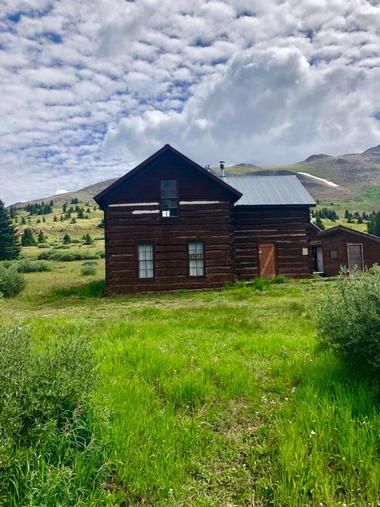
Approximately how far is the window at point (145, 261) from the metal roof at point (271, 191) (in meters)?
6.50

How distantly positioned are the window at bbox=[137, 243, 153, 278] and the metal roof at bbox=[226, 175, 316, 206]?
650 cm

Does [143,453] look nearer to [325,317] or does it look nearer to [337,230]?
[325,317]

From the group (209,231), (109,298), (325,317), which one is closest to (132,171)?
(209,231)

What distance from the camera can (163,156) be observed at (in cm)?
1981

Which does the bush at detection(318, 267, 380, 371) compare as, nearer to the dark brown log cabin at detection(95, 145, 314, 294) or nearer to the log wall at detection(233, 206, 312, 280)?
the dark brown log cabin at detection(95, 145, 314, 294)

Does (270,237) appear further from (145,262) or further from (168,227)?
(145,262)

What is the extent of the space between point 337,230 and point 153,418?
88.8 feet

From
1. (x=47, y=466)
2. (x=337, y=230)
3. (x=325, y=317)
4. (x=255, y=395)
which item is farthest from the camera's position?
(x=337, y=230)

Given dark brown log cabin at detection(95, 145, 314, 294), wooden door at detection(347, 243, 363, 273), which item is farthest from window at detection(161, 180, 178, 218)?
wooden door at detection(347, 243, 363, 273)

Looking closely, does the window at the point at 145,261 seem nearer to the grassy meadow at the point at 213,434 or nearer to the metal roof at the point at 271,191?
the metal roof at the point at 271,191

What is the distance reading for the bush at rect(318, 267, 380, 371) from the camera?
4.80 meters

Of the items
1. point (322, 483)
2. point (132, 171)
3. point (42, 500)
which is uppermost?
point (132, 171)

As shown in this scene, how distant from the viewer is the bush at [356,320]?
4801 millimetres

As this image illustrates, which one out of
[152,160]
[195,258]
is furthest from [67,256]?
[195,258]
